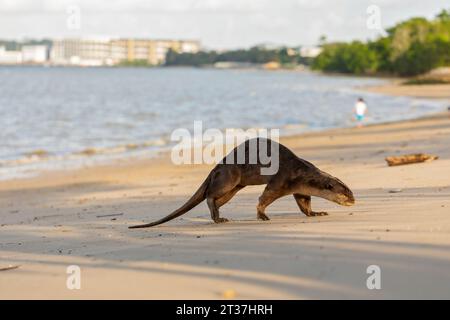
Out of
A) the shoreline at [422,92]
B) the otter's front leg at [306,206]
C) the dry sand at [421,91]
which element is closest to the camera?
the otter's front leg at [306,206]

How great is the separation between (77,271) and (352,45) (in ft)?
582

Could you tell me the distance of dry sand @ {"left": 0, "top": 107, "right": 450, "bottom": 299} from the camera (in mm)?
5977

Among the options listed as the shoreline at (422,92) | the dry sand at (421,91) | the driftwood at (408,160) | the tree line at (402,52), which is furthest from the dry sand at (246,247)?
the tree line at (402,52)

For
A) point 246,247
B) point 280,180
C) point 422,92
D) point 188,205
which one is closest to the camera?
point 246,247

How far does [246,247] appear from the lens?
7145 mm

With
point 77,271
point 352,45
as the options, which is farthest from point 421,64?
point 77,271

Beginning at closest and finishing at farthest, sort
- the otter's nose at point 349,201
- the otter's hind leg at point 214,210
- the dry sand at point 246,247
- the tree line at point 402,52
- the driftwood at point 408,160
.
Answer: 1. the dry sand at point 246,247
2. the otter's nose at point 349,201
3. the otter's hind leg at point 214,210
4. the driftwood at point 408,160
5. the tree line at point 402,52

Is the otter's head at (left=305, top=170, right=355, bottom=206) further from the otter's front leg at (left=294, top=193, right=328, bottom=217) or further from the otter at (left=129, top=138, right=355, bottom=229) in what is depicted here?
the otter's front leg at (left=294, top=193, right=328, bottom=217)

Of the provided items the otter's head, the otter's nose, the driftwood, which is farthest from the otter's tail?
the driftwood

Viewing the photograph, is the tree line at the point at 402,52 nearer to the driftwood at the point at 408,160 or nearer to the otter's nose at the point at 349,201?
the driftwood at the point at 408,160

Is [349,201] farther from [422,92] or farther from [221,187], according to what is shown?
[422,92]

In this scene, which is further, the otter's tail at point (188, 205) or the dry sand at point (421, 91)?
the dry sand at point (421, 91)

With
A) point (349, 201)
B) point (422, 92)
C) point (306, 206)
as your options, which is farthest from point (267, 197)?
point (422, 92)

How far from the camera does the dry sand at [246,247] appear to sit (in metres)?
5.98
